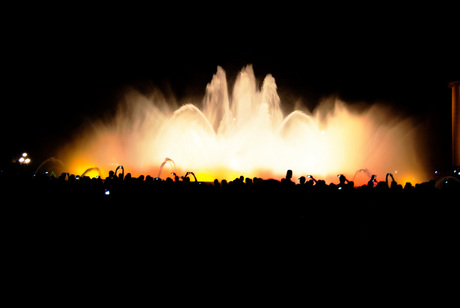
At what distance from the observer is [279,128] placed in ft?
82.8

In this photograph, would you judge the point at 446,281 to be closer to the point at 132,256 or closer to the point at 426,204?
the point at 426,204

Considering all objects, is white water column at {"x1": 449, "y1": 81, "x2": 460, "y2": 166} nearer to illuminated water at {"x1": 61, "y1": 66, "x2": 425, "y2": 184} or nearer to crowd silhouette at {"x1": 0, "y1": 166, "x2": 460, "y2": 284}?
illuminated water at {"x1": 61, "y1": 66, "x2": 425, "y2": 184}

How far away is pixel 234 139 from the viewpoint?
24250mm

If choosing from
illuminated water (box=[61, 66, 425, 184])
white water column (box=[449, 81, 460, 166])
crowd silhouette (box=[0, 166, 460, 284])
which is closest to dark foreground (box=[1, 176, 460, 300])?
crowd silhouette (box=[0, 166, 460, 284])

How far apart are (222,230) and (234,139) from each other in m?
17.6

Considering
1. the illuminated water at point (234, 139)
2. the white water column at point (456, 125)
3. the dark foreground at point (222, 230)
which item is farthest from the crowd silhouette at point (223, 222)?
the white water column at point (456, 125)

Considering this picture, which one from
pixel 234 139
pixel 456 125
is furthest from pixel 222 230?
pixel 456 125

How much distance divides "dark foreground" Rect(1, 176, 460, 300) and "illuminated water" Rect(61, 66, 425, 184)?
13214 mm

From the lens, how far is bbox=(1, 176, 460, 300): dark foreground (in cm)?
567

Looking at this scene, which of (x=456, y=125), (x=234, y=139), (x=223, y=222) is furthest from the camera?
(x=456, y=125)

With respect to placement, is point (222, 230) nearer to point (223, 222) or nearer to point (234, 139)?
point (223, 222)

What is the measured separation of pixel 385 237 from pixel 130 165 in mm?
21862

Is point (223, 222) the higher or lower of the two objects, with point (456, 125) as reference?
lower

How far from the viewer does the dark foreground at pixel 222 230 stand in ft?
18.6
